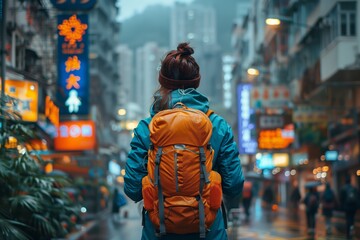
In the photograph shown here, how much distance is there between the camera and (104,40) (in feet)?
330

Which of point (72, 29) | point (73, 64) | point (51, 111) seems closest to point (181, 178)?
point (72, 29)

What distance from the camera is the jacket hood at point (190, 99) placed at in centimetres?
517

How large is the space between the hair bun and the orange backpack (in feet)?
1.77

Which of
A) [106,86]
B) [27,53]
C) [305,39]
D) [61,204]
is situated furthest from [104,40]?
[61,204]

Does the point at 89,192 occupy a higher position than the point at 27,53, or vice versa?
the point at 27,53

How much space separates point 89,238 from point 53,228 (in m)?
11.6

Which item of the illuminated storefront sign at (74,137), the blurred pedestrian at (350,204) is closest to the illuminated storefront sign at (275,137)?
the illuminated storefront sign at (74,137)

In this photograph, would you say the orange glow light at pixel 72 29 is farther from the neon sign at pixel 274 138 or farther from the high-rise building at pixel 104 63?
the high-rise building at pixel 104 63

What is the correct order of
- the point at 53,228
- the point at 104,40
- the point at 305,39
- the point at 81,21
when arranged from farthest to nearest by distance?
1. the point at 104,40
2. the point at 305,39
3. the point at 81,21
4. the point at 53,228

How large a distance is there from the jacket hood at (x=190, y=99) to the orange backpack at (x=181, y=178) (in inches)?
12.5

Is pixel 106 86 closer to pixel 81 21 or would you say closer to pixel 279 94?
pixel 279 94

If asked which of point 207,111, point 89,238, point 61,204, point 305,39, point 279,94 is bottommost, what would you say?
point 89,238

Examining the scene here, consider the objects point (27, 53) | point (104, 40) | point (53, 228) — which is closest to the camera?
point (53, 228)

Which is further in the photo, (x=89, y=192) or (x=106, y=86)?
(x=106, y=86)
